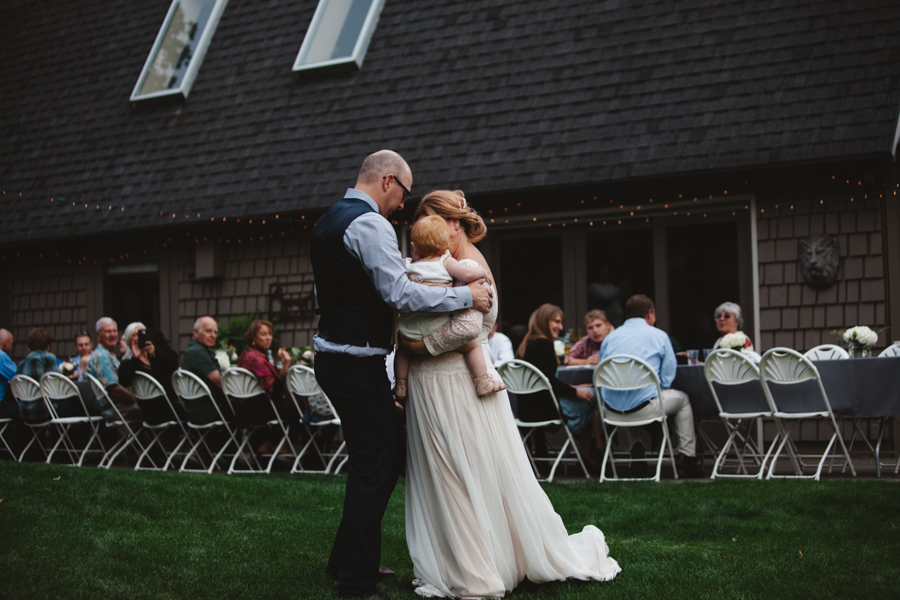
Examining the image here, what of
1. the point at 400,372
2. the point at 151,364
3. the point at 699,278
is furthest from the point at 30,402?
the point at 699,278

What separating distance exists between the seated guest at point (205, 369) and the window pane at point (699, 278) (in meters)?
4.60

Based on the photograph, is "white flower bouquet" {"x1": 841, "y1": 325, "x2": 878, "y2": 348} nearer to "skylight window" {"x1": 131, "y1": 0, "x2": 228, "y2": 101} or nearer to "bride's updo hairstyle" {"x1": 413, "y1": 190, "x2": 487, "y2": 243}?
"bride's updo hairstyle" {"x1": 413, "y1": 190, "x2": 487, "y2": 243}

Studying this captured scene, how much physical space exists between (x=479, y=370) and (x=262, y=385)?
500 centimetres

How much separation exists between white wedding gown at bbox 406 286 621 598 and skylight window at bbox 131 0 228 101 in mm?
9942

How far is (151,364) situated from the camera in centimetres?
877

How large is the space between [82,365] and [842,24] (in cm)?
911

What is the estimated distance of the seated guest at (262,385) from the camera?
827cm

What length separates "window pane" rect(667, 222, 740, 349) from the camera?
30.1 feet

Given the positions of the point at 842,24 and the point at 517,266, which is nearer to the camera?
the point at 842,24

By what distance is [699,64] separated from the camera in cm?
928

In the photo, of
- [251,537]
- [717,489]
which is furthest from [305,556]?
[717,489]

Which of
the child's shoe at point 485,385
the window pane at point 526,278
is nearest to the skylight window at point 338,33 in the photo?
the window pane at point 526,278

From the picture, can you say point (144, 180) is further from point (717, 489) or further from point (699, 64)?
point (717, 489)

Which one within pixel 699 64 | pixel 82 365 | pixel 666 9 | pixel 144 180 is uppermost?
pixel 666 9
